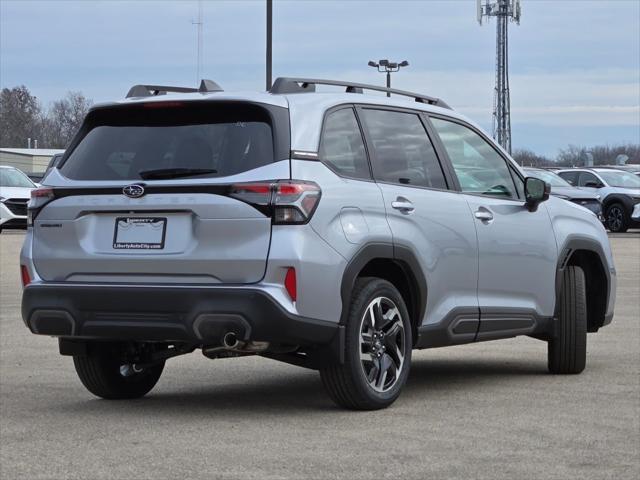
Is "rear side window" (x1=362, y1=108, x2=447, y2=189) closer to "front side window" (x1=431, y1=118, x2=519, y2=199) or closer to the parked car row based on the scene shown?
"front side window" (x1=431, y1=118, x2=519, y2=199)

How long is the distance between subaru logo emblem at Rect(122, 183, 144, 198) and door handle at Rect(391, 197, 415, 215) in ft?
4.89

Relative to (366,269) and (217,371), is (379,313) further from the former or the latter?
(217,371)

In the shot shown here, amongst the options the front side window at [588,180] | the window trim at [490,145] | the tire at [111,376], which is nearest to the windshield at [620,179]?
the front side window at [588,180]

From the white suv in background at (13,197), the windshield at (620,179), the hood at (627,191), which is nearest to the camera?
the white suv in background at (13,197)

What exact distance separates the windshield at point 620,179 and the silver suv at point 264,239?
93.3 ft

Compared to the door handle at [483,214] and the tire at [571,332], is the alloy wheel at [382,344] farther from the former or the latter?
the tire at [571,332]

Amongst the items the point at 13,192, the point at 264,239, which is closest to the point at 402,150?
the point at 264,239

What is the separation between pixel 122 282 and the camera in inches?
318

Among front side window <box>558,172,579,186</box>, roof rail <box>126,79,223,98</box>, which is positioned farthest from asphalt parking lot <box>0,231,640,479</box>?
front side window <box>558,172,579,186</box>

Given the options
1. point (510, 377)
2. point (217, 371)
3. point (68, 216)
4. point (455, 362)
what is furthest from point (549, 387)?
point (68, 216)

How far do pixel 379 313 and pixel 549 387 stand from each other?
1784mm

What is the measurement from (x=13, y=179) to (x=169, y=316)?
92.4ft

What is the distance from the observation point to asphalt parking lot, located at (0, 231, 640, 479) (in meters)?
6.69

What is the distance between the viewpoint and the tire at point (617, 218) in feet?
119
